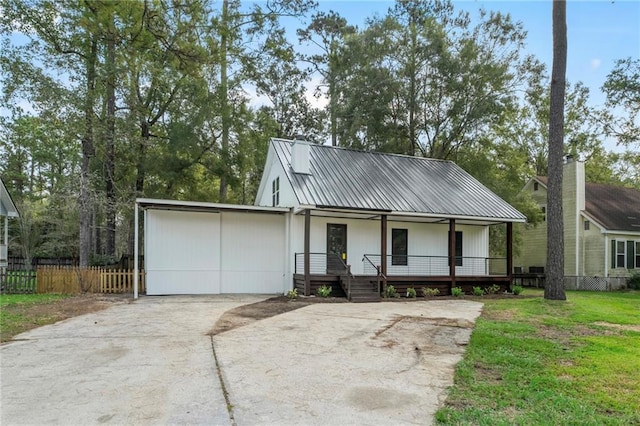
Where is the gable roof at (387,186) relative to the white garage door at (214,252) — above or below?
above

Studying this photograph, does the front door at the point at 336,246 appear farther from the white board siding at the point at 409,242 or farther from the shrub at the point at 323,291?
the shrub at the point at 323,291

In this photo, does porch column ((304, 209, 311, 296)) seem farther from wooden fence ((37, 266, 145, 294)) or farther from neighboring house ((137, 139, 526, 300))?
wooden fence ((37, 266, 145, 294))

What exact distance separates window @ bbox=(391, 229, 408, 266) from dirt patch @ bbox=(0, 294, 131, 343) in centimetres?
936

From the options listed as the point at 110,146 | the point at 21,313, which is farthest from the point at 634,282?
the point at 110,146

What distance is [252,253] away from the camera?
15.2 metres

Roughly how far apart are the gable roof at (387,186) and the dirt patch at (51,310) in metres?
6.42

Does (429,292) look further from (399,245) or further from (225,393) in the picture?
(225,393)

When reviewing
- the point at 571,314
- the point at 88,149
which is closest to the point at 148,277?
the point at 88,149

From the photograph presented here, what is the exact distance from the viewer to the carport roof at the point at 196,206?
13211mm

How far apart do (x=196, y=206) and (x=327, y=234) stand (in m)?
4.69

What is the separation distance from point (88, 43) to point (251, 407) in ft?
65.8

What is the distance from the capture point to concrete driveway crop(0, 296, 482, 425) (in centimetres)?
395

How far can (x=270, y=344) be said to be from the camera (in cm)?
681

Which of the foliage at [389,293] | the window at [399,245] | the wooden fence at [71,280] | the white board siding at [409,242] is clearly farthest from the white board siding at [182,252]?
the window at [399,245]
